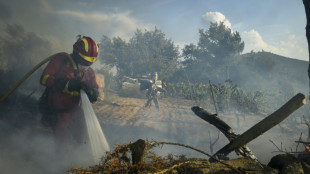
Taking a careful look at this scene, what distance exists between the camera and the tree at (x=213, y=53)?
32125 millimetres

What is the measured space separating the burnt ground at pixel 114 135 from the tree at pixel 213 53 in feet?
69.9

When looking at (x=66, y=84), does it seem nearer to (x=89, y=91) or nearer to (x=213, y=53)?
(x=89, y=91)

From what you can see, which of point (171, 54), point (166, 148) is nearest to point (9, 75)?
point (166, 148)

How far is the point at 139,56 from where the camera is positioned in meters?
32.8

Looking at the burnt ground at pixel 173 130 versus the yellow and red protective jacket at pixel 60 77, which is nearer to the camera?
the yellow and red protective jacket at pixel 60 77

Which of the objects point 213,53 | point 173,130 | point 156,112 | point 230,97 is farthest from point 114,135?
point 213,53

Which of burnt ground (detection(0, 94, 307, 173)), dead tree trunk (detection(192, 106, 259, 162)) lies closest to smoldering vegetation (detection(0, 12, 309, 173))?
burnt ground (detection(0, 94, 307, 173))

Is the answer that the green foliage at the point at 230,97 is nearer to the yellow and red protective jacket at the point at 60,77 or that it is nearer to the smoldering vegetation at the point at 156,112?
the smoldering vegetation at the point at 156,112

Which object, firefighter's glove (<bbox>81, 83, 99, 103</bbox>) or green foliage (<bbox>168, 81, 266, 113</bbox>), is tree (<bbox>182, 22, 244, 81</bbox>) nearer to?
green foliage (<bbox>168, 81, 266, 113</bbox>)

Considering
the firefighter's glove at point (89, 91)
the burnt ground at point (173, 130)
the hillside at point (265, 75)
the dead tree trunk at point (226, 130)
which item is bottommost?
the burnt ground at point (173, 130)

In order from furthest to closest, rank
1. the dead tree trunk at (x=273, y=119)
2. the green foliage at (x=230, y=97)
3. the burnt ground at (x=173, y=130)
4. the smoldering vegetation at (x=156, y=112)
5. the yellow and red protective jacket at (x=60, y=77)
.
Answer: the green foliage at (x=230, y=97), the burnt ground at (x=173, y=130), the smoldering vegetation at (x=156, y=112), the yellow and red protective jacket at (x=60, y=77), the dead tree trunk at (x=273, y=119)

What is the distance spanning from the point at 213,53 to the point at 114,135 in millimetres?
29766

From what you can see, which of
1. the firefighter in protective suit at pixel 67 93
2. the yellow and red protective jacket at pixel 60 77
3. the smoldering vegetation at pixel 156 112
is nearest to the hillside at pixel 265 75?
the smoldering vegetation at pixel 156 112

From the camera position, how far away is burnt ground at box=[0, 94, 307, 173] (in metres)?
4.24
